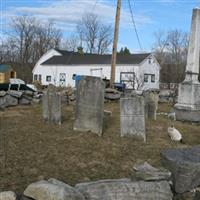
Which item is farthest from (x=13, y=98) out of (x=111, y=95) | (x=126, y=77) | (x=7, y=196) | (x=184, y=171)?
(x=126, y=77)

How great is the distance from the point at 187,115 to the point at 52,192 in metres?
8.51

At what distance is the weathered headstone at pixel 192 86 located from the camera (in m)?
12.1

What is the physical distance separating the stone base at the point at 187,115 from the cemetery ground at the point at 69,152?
1.72 meters

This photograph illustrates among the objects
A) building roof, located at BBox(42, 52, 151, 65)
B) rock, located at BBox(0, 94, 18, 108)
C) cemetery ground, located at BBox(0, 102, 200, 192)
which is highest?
building roof, located at BBox(42, 52, 151, 65)

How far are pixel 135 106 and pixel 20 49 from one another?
55.0 metres

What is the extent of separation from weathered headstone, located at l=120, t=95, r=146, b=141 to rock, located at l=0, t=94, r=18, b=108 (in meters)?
6.82

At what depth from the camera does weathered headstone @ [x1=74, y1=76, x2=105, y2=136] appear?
8688 mm

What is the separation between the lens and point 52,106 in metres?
9.95

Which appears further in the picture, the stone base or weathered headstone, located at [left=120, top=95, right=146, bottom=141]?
the stone base

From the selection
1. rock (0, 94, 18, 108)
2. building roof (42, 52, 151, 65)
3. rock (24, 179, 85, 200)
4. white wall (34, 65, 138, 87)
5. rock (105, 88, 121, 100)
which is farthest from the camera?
building roof (42, 52, 151, 65)

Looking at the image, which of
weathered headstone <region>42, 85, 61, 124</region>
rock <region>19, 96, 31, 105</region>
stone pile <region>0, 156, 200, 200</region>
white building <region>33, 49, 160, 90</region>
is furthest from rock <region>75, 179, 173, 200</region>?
white building <region>33, 49, 160, 90</region>

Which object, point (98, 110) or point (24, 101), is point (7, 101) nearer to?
point (24, 101)

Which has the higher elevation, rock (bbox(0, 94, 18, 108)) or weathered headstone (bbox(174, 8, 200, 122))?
weathered headstone (bbox(174, 8, 200, 122))

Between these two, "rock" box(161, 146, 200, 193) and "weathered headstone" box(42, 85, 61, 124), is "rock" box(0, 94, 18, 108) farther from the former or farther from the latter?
"rock" box(161, 146, 200, 193)
